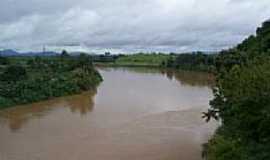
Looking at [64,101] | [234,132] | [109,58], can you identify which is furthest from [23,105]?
[109,58]

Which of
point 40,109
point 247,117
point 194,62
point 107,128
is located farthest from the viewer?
point 194,62

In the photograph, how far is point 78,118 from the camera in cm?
1684

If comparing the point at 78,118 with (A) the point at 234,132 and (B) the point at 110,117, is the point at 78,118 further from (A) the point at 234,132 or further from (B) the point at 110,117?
(A) the point at 234,132

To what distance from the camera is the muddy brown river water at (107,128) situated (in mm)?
11414

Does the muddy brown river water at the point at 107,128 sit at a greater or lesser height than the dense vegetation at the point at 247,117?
lesser

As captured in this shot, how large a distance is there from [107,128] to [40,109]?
5627 mm

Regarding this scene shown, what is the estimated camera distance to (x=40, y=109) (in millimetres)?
18969

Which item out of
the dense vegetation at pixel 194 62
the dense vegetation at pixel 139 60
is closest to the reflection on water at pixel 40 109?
the dense vegetation at pixel 194 62

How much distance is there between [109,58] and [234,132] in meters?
58.4

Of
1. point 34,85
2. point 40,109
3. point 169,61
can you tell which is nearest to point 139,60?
point 169,61

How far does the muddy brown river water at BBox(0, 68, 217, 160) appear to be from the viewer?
11414mm

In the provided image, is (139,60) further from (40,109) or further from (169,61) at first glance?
(40,109)

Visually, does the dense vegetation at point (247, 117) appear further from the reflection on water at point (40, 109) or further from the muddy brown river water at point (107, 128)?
the reflection on water at point (40, 109)

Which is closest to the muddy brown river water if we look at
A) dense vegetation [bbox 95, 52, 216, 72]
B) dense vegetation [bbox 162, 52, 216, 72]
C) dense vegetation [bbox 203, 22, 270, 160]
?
dense vegetation [bbox 203, 22, 270, 160]
